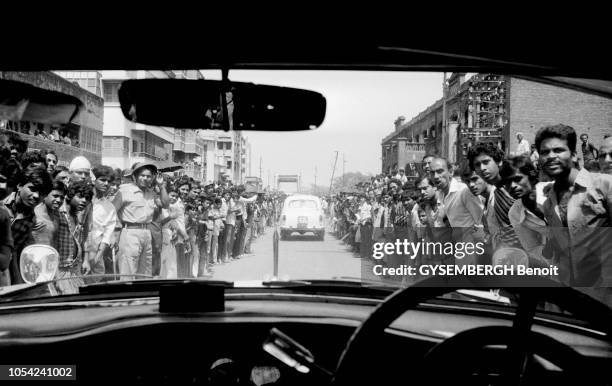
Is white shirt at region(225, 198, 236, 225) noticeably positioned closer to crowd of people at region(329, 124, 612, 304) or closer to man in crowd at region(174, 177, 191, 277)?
man in crowd at region(174, 177, 191, 277)

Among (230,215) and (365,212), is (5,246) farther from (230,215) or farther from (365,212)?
(365,212)

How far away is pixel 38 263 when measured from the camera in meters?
3.84

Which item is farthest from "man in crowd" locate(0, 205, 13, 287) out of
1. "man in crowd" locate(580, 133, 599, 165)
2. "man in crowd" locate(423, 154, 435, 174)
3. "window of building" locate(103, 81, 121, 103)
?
"man in crowd" locate(580, 133, 599, 165)

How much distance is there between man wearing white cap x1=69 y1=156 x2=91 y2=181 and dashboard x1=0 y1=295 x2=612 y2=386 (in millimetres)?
7053

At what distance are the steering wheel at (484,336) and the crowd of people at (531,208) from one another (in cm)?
136

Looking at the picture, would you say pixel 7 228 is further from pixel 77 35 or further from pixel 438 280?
pixel 438 280

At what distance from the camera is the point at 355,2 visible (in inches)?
87.0

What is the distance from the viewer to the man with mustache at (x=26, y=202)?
21.8 ft

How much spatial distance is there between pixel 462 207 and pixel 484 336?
5.89 metres

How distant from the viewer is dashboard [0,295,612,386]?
103 inches

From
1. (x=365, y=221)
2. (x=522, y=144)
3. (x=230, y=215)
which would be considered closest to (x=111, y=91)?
(x=522, y=144)

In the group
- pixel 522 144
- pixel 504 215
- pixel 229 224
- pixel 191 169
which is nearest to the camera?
pixel 504 215

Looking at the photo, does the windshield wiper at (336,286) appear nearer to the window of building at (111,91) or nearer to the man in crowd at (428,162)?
the window of building at (111,91)

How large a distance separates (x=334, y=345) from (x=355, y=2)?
4.76 feet
